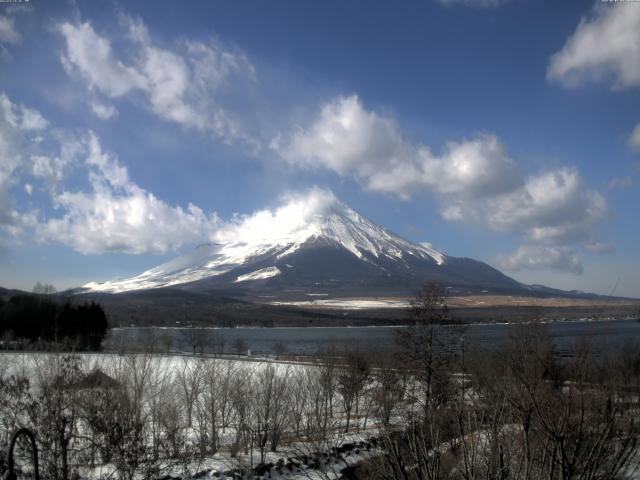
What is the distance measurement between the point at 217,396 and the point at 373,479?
20.8 meters

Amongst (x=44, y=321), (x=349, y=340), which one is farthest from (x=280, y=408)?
(x=44, y=321)

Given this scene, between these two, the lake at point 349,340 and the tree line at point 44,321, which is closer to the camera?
the lake at point 349,340

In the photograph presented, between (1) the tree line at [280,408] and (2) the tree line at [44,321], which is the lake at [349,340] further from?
(1) the tree line at [280,408]

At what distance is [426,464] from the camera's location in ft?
18.0

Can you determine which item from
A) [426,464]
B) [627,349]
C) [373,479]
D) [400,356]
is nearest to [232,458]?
[400,356]

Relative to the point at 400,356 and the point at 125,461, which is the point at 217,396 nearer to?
the point at 400,356

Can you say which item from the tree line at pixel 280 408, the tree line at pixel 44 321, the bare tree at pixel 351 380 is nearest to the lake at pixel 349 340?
the bare tree at pixel 351 380

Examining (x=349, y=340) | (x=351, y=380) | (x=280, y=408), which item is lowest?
(x=349, y=340)

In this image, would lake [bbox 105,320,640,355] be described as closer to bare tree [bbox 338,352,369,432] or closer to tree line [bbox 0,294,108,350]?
bare tree [bbox 338,352,369,432]

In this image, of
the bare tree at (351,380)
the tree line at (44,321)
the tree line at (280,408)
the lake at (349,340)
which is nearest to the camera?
the tree line at (280,408)

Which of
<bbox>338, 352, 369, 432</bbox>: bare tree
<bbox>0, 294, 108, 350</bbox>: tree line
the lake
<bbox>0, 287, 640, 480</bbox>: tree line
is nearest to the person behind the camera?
<bbox>0, 287, 640, 480</bbox>: tree line

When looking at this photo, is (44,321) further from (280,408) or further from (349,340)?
(280,408)

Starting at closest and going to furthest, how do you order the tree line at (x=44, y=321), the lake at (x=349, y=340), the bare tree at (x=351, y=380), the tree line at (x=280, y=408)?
the tree line at (x=280, y=408) < the bare tree at (x=351, y=380) < the lake at (x=349, y=340) < the tree line at (x=44, y=321)

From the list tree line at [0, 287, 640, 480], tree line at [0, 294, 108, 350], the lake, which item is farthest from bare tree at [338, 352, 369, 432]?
tree line at [0, 294, 108, 350]
